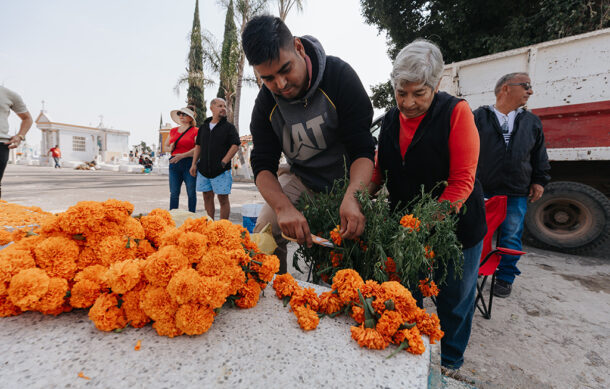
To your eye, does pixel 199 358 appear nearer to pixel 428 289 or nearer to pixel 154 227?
→ pixel 154 227

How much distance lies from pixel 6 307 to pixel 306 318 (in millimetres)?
1001

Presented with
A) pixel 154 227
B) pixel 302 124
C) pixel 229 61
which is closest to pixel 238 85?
pixel 229 61

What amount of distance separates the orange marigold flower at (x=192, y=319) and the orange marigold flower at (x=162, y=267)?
0.36ft

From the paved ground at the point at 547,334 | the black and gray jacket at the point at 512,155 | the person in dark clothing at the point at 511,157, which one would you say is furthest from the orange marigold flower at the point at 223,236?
the person in dark clothing at the point at 511,157

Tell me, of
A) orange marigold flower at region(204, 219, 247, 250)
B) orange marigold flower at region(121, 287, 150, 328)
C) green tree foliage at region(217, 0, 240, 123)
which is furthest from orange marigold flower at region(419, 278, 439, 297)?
green tree foliage at region(217, 0, 240, 123)

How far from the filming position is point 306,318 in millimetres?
991

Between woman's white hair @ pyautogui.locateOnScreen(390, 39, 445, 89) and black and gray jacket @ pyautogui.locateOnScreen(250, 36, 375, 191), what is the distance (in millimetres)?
307

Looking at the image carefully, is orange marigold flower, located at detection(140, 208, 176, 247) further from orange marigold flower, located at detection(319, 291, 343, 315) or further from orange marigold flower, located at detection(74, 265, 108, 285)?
orange marigold flower, located at detection(319, 291, 343, 315)

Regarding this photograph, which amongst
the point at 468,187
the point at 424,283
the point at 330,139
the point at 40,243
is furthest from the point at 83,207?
the point at 468,187

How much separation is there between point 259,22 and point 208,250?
101 centimetres

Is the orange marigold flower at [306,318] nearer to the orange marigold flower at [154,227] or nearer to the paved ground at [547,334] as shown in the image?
the orange marigold flower at [154,227]

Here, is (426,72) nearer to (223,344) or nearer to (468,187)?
(468,187)

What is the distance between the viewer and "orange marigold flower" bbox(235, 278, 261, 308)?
1.07 m

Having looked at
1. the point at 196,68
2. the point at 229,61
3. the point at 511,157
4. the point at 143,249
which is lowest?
the point at 143,249
